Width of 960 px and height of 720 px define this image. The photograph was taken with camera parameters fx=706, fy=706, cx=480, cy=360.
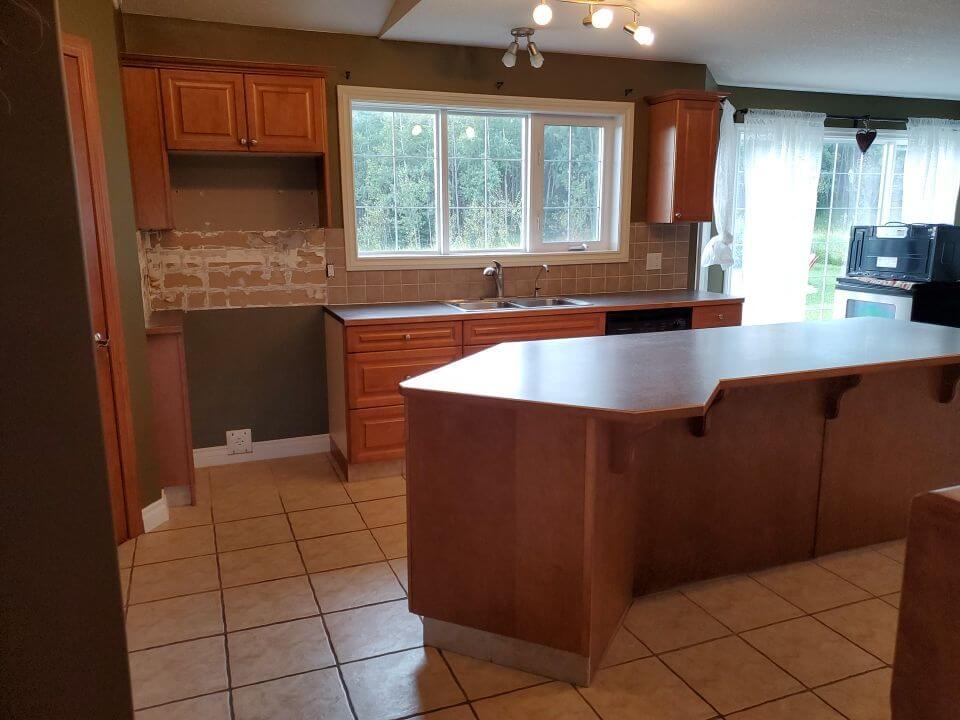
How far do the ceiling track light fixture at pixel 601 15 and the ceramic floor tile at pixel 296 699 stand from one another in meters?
2.68

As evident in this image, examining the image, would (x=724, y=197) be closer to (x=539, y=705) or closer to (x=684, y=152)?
(x=684, y=152)

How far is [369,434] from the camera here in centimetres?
367

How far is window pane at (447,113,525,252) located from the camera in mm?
4289

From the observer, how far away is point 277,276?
3.98 metres

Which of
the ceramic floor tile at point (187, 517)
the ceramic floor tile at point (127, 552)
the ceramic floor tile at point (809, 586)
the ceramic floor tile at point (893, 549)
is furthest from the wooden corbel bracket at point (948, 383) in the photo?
the ceramic floor tile at point (127, 552)

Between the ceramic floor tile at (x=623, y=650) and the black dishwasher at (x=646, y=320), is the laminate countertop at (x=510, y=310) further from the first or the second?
the ceramic floor tile at (x=623, y=650)

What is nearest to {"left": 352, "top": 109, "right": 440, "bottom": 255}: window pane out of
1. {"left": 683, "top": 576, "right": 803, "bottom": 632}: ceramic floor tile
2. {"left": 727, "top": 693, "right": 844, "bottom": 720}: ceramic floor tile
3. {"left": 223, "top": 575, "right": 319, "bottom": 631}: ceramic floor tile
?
{"left": 223, "top": 575, "right": 319, "bottom": 631}: ceramic floor tile

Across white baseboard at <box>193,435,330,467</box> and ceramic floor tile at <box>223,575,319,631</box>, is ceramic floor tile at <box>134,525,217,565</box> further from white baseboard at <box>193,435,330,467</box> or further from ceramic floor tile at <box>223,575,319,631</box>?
white baseboard at <box>193,435,330,467</box>

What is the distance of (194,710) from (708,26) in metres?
3.81

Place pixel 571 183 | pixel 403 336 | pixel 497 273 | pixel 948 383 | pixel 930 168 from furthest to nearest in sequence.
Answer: pixel 930 168 < pixel 571 183 < pixel 497 273 < pixel 403 336 < pixel 948 383

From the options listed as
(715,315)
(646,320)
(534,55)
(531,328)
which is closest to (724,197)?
(715,315)

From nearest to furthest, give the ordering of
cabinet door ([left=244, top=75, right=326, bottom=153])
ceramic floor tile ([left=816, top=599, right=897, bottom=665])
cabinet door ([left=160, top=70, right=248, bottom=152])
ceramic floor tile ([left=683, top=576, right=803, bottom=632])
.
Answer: ceramic floor tile ([left=816, top=599, right=897, bottom=665]) < ceramic floor tile ([left=683, top=576, right=803, bottom=632]) < cabinet door ([left=160, top=70, right=248, bottom=152]) < cabinet door ([left=244, top=75, right=326, bottom=153])

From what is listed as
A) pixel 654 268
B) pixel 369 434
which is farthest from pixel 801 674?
pixel 654 268

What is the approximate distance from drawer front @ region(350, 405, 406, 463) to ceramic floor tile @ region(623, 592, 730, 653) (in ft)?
5.40
